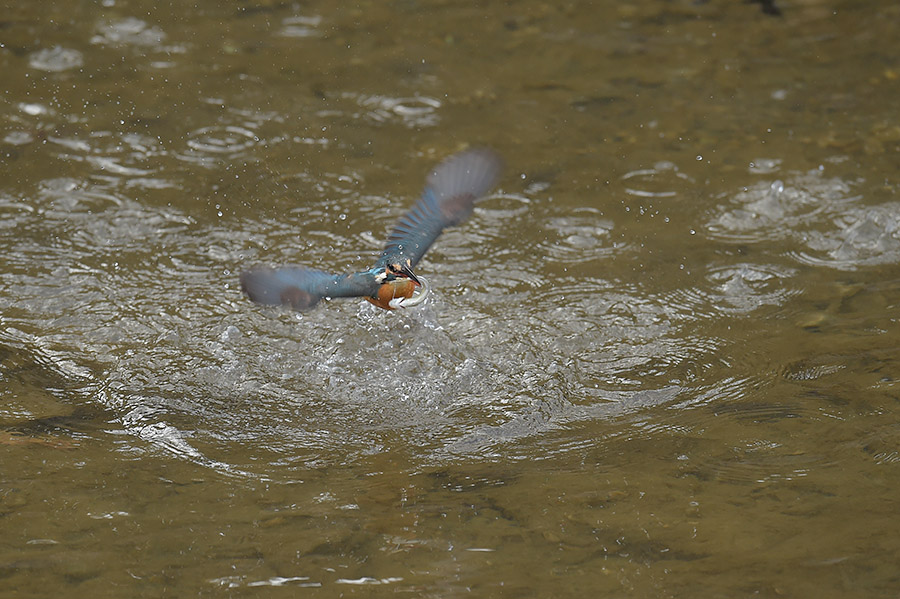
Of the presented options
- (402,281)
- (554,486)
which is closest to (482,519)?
(554,486)

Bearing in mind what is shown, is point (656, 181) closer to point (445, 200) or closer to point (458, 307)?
point (458, 307)

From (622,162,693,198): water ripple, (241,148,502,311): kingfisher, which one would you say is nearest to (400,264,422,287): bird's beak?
(241,148,502,311): kingfisher

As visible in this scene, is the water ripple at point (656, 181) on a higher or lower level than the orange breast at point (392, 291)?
lower

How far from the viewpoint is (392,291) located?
13.2ft

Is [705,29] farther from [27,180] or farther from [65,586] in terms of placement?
[65,586]

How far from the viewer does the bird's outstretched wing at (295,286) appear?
149 inches

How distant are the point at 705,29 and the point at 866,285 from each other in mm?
3139

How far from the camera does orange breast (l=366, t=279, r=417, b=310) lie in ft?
13.1

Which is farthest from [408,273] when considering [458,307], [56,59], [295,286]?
[56,59]

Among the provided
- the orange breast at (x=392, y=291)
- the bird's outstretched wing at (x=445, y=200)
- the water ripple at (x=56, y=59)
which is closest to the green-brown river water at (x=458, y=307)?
the water ripple at (x=56, y=59)

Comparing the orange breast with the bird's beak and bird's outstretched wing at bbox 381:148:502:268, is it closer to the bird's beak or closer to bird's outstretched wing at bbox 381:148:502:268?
the bird's beak

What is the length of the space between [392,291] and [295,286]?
397mm

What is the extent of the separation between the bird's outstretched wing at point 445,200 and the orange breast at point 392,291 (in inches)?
8.8

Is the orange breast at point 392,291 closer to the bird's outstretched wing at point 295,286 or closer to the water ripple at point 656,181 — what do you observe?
the bird's outstretched wing at point 295,286
